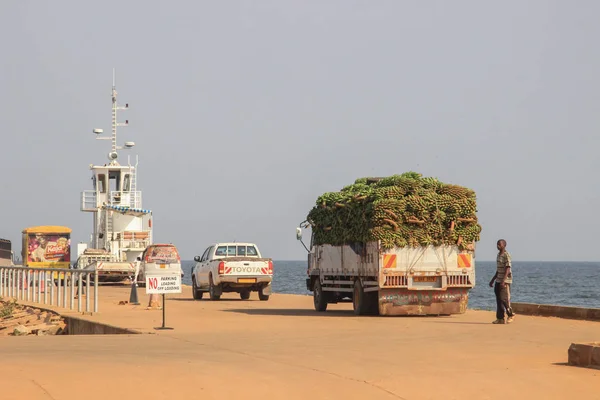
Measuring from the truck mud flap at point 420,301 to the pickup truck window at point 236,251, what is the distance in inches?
496

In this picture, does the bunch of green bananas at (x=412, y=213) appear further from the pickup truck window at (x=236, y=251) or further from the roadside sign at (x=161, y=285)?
the pickup truck window at (x=236, y=251)

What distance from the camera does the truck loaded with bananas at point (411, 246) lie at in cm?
2477

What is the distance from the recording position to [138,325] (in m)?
21.8

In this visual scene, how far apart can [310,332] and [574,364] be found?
22.8 ft

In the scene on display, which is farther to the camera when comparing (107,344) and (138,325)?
(138,325)

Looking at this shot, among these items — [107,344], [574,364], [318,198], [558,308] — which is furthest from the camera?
[318,198]

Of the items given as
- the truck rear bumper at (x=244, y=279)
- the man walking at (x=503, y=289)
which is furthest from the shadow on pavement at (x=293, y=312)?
the truck rear bumper at (x=244, y=279)

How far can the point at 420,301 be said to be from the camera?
25.2m

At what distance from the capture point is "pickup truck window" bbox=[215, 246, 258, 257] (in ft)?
121

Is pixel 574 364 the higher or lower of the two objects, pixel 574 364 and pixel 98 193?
the lower

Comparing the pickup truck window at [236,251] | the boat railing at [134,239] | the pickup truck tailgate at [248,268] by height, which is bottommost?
the pickup truck tailgate at [248,268]

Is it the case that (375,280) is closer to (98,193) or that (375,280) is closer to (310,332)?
(310,332)

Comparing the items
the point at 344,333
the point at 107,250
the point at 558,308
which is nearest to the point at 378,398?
the point at 344,333

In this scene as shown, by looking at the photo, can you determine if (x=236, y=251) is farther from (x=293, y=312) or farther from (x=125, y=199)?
(x=125, y=199)
